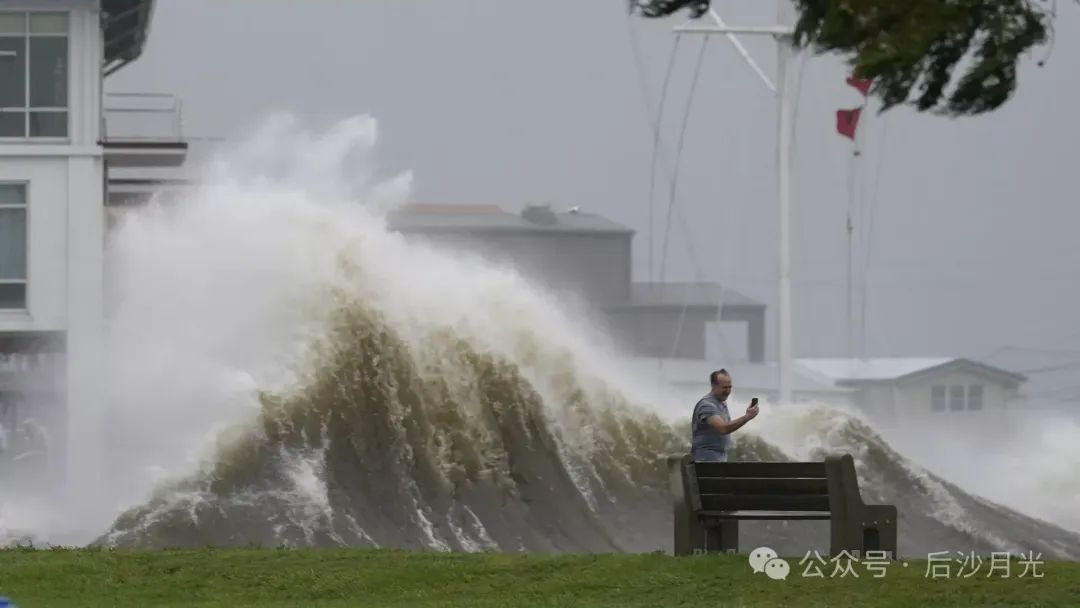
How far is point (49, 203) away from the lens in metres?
42.0

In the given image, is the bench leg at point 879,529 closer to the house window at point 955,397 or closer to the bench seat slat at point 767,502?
the bench seat slat at point 767,502

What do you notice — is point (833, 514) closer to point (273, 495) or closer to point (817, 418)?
point (273, 495)

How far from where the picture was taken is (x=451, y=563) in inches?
558

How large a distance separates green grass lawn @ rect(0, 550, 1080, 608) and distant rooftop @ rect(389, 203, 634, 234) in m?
50.7

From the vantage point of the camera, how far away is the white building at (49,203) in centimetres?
4172

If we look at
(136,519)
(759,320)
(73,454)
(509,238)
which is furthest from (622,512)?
(759,320)

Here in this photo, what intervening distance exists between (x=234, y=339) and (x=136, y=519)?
8128 millimetres

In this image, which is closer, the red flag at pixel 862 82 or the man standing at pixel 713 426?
the red flag at pixel 862 82

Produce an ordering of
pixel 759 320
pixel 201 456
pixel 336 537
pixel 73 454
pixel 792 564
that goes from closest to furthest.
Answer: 1. pixel 792 564
2. pixel 336 537
3. pixel 201 456
4. pixel 73 454
5. pixel 759 320

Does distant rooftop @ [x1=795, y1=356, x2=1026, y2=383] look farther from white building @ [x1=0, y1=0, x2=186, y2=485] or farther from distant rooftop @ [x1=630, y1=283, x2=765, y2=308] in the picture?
white building @ [x1=0, y1=0, x2=186, y2=485]

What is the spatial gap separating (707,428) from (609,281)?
225ft

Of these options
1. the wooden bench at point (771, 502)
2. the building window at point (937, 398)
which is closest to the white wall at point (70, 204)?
the wooden bench at point (771, 502)

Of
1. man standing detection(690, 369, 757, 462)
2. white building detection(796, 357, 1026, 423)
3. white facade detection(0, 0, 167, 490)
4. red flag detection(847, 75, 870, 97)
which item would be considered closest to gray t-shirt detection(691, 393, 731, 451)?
man standing detection(690, 369, 757, 462)

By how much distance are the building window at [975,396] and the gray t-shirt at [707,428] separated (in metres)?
67.8
